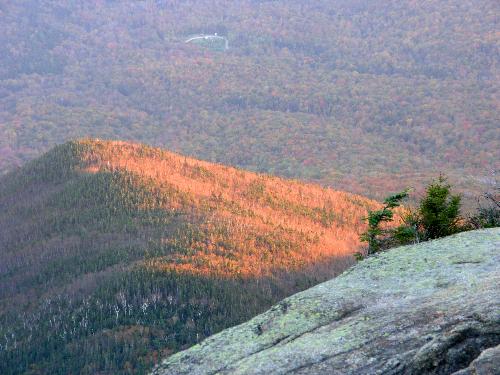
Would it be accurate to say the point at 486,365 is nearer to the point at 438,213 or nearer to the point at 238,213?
the point at 438,213

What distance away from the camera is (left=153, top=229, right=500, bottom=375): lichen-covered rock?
14.3 metres

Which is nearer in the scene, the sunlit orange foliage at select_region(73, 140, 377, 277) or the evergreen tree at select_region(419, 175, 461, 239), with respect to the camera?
the evergreen tree at select_region(419, 175, 461, 239)

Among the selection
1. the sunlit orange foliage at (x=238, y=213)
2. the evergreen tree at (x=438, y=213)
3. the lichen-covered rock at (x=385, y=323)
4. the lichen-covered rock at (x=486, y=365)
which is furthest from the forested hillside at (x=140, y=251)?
the lichen-covered rock at (x=486, y=365)

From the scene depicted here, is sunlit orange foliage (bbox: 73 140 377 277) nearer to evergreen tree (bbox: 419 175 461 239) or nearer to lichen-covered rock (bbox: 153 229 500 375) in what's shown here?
evergreen tree (bbox: 419 175 461 239)

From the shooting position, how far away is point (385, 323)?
16203mm

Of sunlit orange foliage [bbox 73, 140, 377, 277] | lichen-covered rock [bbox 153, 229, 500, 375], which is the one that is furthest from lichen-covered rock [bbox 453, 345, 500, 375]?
sunlit orange foliage [bbox 73, 140, 377, 277]

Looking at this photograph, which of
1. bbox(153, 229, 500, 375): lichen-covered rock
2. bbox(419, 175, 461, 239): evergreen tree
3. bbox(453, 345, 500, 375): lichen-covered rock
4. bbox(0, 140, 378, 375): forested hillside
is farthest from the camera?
bbox(0, 140, 378, 375): forested hillside

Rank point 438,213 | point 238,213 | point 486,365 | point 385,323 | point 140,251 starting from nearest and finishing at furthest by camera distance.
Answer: point 486,365 < point 385,323 < point 438,213 < point 140,251 < point 238,213

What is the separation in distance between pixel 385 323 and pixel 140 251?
85938 mm

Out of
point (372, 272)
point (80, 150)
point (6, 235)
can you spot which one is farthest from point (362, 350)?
point (80, 150)

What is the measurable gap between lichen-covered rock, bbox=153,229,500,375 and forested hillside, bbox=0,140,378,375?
55.6m

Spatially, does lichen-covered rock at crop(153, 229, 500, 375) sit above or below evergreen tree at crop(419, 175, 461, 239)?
below

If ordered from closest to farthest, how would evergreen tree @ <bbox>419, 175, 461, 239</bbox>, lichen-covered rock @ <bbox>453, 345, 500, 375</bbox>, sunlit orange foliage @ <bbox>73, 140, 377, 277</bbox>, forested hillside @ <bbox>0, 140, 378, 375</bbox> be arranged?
1. lichen-covered rock @ <bbox>453, 345, 500, 375</bbox>
2. evergreen tree @ <bbox>419, 175, 461, 239</bbox>
3. forested hillside @ <bbox>0, 140, 378, 375</bbox>
4. sunlit orange foliage @ <bbox>73, 140, 377, 277</bbox>

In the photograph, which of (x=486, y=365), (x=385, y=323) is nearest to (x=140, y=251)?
(x=385, y=323)
